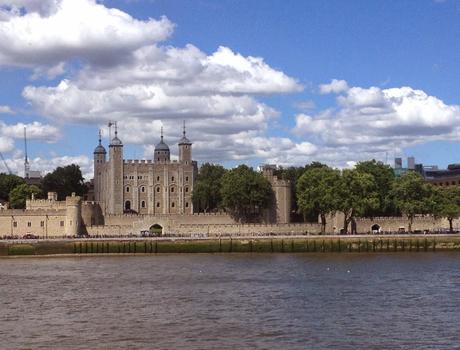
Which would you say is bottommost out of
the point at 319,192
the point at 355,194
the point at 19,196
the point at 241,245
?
the point at 241,245

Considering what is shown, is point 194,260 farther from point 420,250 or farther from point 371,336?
point 371,336

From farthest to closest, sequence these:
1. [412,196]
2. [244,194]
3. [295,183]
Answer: [295,183]
[244,194]
[412,196]

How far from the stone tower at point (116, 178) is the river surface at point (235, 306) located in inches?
2084

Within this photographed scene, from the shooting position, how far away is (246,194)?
11681 centimetres

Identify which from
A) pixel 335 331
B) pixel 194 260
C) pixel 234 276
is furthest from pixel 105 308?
pixel 194 260

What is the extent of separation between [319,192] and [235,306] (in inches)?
2441

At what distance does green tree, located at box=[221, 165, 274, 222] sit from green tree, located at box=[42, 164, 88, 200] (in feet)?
128

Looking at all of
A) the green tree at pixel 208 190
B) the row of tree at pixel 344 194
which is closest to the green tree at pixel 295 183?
the row of tree at pixel 344 194

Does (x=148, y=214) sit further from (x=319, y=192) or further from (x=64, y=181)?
(x=64, y=181)

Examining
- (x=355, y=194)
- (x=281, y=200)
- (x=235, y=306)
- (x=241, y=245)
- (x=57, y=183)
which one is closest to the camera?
(x=235, y=306)

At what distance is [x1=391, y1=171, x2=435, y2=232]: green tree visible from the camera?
352 feet

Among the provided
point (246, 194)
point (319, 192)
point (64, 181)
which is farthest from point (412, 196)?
point (64, 181)

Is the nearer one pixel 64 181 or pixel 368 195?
pixel 368 195

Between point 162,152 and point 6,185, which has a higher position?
point 162,152
